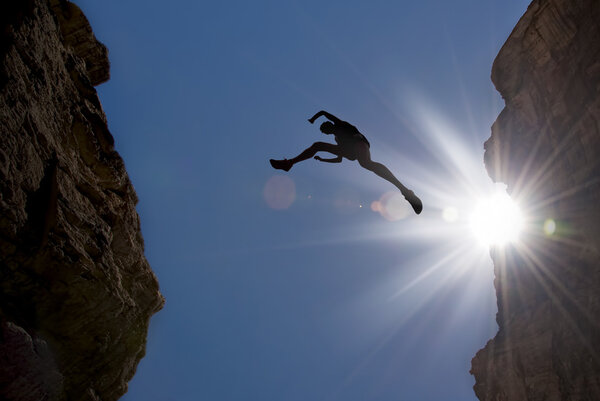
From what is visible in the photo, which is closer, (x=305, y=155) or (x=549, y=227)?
(x=305, y=155)

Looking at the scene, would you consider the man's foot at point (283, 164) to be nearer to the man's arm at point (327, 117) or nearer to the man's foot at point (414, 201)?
the man's arm at point (327, 117)

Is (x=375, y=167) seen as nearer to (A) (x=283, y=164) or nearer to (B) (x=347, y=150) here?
(B) (x=347, y=150)

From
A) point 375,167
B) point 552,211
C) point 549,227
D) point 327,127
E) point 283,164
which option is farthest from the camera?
point 549,227

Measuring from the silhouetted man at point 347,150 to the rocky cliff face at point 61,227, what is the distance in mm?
4901

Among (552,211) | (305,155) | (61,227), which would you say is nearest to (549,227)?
(552,211)

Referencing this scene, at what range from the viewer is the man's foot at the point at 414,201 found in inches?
388

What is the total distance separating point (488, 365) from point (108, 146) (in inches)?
991

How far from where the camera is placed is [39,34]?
9.48 metres

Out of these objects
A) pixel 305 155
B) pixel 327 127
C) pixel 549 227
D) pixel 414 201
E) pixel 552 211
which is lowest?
pixel 305 155

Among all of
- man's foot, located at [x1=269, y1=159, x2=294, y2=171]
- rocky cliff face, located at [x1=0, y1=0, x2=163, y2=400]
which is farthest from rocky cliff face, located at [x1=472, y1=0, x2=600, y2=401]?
rocky cliff face, located at [x1=0, y1=0, x2=163, y2=400]

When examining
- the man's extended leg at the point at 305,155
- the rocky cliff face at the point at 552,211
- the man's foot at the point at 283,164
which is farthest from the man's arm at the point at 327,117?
the rocky cliff face at the point at 552,211

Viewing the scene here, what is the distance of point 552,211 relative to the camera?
25078mm

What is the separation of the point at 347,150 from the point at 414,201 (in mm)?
1944

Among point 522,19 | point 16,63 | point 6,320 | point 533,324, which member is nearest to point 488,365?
point 533,324
